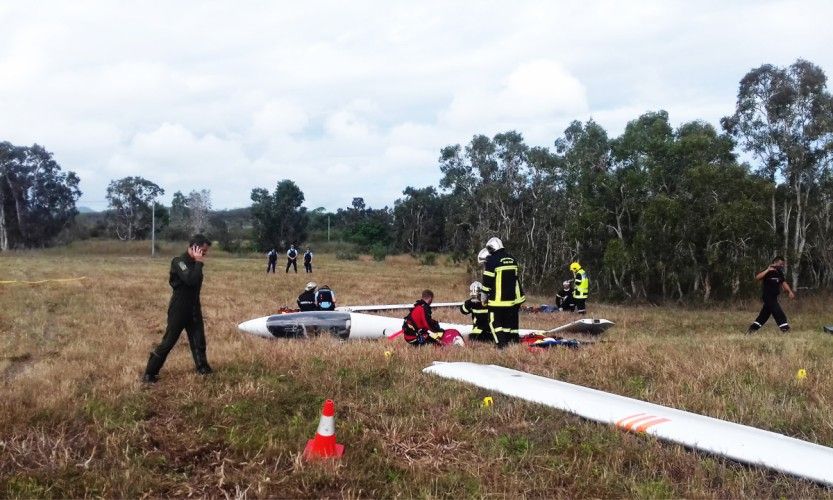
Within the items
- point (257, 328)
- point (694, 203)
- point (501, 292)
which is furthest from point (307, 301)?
point (694, 203)

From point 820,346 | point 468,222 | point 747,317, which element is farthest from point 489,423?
point 468,222

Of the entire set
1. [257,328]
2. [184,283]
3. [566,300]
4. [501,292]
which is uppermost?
[184,283]

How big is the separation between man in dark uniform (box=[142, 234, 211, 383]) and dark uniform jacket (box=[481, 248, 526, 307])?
3.99 m

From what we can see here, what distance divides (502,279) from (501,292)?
189 mm

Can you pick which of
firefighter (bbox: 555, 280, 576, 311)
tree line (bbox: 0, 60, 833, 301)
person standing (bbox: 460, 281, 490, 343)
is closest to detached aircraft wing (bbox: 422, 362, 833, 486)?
person standing (bbox: 460, 281, 490, 343)

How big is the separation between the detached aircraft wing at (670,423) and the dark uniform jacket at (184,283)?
2.46 m

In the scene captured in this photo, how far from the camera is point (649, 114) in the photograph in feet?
81.0

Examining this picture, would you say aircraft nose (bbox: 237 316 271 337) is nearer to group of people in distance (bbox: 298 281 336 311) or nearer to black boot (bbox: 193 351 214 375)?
group of people in distance (bbox: 298 281 336 311)

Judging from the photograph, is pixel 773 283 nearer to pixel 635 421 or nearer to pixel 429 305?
pixel 429 305

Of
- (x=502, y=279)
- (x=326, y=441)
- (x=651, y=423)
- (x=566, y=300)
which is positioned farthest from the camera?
(x=566, y=300)

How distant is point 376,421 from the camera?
5152mm

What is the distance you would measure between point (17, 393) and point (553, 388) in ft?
15.5

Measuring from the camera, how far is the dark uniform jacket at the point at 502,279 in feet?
29.0

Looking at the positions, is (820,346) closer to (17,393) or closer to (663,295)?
(17,393)
